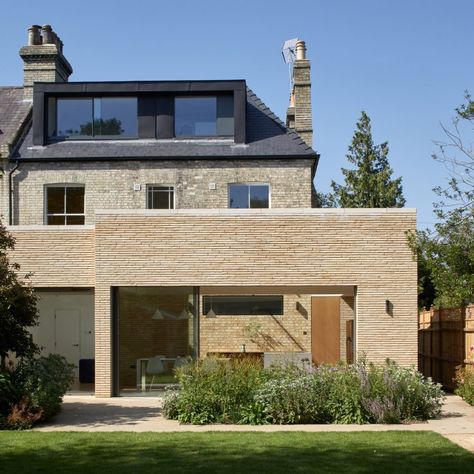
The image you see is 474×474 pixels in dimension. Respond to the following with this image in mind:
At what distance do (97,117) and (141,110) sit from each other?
4.76ft

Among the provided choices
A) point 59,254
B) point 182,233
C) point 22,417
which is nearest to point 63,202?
point 59,254

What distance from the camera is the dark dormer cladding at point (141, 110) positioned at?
85.4ft

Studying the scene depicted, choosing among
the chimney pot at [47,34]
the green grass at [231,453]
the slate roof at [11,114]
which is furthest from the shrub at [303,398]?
the chimney pot at [47,34]

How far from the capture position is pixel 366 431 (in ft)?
47.6

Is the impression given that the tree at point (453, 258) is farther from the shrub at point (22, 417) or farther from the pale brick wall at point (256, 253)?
the shrub at point (22, 417)

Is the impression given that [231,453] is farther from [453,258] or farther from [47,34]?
[47,34]

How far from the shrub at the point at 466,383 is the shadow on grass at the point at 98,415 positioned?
6.98m

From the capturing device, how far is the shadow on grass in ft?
52.4

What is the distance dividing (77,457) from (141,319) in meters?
8.34

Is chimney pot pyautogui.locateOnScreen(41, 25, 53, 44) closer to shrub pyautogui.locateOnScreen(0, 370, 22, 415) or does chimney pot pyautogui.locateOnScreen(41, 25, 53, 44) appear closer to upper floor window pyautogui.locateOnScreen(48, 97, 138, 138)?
upper floor window pyautogui.locateOnScreen(48, 97, 138, 138)

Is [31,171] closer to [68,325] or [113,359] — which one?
[68,325]

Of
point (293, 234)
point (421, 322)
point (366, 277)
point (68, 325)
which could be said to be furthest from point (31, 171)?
point (421, 322)

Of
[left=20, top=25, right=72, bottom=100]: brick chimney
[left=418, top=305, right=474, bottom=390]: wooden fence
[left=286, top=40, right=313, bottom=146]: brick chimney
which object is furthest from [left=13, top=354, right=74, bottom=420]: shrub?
[left=20, top=25, right=72, bottom=100]: brick chimney

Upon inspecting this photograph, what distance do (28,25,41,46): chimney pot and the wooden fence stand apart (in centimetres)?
1623
